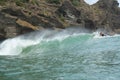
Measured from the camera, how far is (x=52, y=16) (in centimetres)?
6072

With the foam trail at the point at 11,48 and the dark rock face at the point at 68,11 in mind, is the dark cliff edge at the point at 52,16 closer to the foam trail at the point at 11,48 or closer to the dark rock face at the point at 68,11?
the dark rock face at the point at 68,11

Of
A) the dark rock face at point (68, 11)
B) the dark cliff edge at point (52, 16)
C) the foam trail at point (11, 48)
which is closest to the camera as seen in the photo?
the foam trail at point (11, 48)

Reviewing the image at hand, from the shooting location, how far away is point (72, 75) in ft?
55.4

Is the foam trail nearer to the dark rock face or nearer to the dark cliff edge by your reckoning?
the dark cliff edge

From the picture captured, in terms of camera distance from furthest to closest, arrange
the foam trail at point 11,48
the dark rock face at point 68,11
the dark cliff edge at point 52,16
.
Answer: the dark rock face at point 68,11, the dark cliff edge at point 52,16, the foam trail at point 11,48

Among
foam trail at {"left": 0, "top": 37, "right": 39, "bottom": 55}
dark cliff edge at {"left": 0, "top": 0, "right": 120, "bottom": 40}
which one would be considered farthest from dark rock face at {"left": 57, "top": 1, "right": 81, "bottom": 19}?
foam trail at {"left": 0, "top": 37, "right": 39, "bottom": 55}

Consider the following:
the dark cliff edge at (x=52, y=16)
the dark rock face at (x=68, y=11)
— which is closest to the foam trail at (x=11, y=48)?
the dark cliff edge at (x=52, y=16)

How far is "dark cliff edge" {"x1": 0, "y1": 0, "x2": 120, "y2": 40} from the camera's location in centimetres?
4662

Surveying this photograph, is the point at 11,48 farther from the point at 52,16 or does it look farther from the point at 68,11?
the point at 68,11

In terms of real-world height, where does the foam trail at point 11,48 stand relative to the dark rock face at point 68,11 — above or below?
above

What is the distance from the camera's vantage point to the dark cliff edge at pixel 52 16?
4662 centimetres

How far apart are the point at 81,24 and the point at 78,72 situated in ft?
205

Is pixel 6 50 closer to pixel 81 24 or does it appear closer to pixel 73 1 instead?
pixel 81 24

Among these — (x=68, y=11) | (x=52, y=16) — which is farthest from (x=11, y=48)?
(x=68, y=11)
